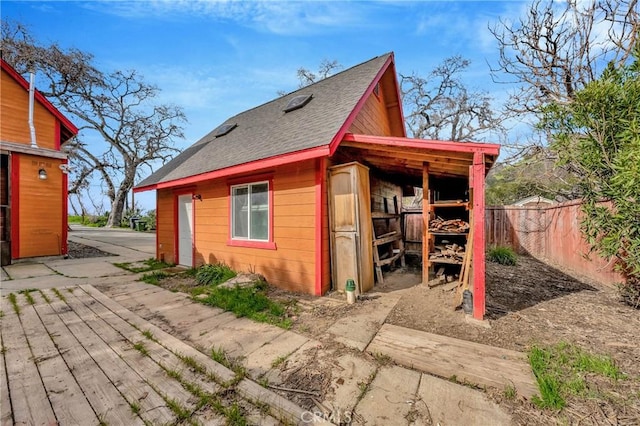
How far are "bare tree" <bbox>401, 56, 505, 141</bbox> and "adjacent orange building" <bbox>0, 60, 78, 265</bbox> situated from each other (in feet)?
69.2

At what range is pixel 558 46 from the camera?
7969 mm

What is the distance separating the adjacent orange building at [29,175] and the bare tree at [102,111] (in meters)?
13.1

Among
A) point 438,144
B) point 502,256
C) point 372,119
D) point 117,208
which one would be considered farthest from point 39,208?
point 117,208

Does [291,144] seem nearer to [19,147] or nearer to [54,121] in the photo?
[19,147]

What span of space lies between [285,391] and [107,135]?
29.8 m

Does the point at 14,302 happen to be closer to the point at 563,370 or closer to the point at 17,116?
the point at 17,116

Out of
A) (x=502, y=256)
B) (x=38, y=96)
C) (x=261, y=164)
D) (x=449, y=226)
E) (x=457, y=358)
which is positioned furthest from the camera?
(x=38, y=96)

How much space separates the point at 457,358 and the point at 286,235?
350 centimetres

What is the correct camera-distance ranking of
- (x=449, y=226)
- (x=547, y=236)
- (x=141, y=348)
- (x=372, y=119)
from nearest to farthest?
1. (x=141, y=348)
2. (x=449, y=226)
3. (x=372, y=119)
4. (x=547, y=236)

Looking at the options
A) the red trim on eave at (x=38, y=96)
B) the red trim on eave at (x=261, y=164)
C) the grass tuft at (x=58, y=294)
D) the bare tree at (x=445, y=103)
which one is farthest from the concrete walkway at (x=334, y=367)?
the bare tree at (x=445, y=103)

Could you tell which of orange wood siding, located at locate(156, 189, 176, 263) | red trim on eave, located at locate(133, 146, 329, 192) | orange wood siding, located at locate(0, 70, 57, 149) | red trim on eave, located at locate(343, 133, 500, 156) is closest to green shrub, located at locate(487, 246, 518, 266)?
red trim on eave, located at locate(343, 133, 500, 156)

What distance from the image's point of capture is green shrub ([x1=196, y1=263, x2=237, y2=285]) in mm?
5773

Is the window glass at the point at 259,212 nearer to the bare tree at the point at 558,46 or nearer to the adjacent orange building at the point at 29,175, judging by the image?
the adjacent orange building at the point at 29,175

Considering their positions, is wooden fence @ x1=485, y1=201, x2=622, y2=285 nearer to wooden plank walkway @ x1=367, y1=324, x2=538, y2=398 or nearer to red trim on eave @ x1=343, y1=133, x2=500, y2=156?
red trim on eave @ x1=343, y1=133, x2=500, y2=156
